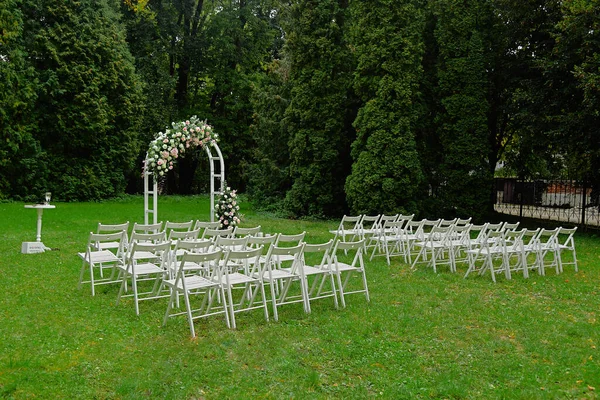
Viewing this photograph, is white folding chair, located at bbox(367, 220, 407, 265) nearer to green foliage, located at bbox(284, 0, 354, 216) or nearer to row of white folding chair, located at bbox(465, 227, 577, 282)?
row of white folding chair, located at bbox(465, 227, 577, 282)

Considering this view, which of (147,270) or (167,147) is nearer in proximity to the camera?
(147,270)

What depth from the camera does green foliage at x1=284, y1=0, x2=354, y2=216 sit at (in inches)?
705

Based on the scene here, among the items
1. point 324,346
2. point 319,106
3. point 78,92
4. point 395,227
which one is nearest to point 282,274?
point 324,346

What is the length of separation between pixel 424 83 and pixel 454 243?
30.9 feet

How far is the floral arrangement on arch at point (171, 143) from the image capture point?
1034cm

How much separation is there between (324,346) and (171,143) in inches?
261

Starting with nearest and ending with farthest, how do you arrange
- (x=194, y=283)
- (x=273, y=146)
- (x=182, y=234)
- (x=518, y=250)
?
(x=194, y=283) → (x=182, y=234) → (x=518, y=250) → (x=273, y=146)

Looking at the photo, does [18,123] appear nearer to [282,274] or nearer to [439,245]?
[439,245]

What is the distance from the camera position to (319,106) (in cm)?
1803

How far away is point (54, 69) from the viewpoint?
22.5 meters

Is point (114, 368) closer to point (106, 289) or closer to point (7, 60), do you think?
point (106, 289)

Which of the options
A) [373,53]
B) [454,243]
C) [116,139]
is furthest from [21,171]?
[454,243]

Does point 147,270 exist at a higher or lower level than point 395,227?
lower

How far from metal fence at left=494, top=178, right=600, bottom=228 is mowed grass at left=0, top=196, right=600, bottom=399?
10.7 m
